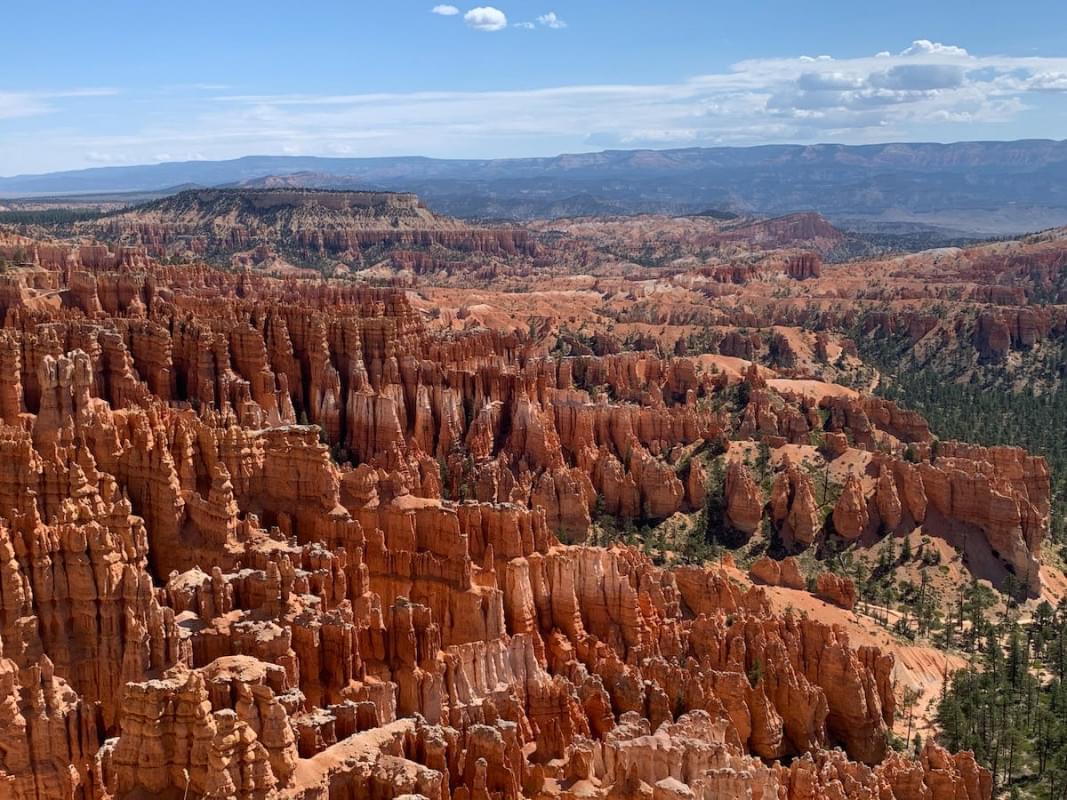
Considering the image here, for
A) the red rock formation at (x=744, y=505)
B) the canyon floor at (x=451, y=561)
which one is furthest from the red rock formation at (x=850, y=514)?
the red rock formation at (x=744, y=505)

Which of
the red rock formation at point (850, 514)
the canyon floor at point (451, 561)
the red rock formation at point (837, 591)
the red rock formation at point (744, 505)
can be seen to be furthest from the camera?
the red rock formation at point (744, 505)

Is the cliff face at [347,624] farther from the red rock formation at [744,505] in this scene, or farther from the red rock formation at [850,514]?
the red rock formation at [850,514]

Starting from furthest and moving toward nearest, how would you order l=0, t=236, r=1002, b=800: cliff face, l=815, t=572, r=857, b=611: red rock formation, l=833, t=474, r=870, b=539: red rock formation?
1. l=833, t=474, r=870, b=539: red rock formation
2. l=815, t=572, r=857, b=611: red rock formation
3. l=0, t=236, r=1002, b=800: cliff face

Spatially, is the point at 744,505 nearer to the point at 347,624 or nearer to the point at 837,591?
the point at 837,591

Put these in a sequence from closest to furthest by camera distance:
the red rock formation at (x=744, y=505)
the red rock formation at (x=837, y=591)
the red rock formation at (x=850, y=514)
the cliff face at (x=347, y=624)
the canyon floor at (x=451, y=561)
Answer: the cliff face at (x=347, y=624)
the canyon floor at (x=451, y=561)
the red rock formation at (x=837, y=591)
the red rock formation at (x=850, y=514)
the red rock formation at (x=744, y=505)

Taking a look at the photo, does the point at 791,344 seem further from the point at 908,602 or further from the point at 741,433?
the point at 908,602

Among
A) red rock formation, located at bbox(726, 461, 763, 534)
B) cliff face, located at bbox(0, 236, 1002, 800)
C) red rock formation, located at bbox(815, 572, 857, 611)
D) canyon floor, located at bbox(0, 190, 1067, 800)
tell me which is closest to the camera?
cliff face, located at bbox(0, 236, 1002, 800)

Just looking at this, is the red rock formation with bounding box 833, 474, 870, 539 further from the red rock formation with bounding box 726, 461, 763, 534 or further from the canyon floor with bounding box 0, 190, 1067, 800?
the red rock formation with bounding box 726, 461, 763, 534

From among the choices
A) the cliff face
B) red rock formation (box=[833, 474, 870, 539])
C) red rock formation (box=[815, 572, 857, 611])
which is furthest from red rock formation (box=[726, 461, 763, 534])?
red rock formation (box=[815, 572, 857, 611])
